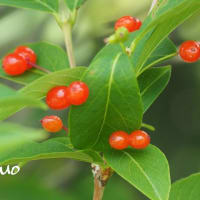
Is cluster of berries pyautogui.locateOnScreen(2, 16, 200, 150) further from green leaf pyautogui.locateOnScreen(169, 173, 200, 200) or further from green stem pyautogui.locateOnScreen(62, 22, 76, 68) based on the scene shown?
green leaf pyautogui.locateOnScreen(169, 173, 200, 200)

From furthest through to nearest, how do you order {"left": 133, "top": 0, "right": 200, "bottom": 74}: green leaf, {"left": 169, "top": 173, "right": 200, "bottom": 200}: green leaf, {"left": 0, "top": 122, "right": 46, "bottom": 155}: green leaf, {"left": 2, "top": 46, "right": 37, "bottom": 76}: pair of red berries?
1. {"left": 169, "top": 173, "right": 200, "bottom": 200}: green leaf
2. {"left": 2, "top": 46, "right": 37, "bottom": 76}: pair of red berries
3. {"left": 133, "top": 0, "right": 200, "bottom": 74}: green leaf
4. {"left": 0, "top": 122, "right": 46, "bottom": 155}: green leaf

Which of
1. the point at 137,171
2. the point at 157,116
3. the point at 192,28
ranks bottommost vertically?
the point at 137,171

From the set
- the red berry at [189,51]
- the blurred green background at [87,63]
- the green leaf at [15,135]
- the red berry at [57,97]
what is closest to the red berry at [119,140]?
the red berry at [57,97]

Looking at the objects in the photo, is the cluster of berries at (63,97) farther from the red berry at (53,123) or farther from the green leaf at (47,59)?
the green leaf at (47,59)

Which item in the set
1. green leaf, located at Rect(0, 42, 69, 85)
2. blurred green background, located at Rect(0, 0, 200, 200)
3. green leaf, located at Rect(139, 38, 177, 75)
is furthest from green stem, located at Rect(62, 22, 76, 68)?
blurred green background, located at Rect(0, 0, 200, 200)

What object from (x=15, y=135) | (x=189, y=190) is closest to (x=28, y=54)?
(x=189, y=190)

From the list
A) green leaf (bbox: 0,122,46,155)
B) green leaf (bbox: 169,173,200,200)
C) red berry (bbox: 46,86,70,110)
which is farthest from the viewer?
green leaf (bbox: 169,173,200,200)

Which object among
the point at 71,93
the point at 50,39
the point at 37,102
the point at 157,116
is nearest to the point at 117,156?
the point at 71,93

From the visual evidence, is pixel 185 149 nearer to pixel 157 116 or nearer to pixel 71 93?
pixel 157 116
